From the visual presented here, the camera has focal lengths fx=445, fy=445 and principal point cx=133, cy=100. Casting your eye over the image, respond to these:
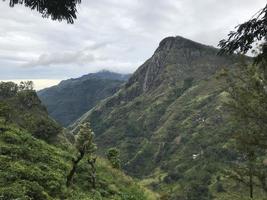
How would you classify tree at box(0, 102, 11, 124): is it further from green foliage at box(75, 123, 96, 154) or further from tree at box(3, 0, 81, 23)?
tree at box(3, 0, 81, 23)

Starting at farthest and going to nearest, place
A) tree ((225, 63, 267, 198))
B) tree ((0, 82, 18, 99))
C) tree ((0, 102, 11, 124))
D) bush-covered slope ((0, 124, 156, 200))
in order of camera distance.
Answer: tree ((0, 82, 18, 99)) → tree ((0, 102, 11, 124)) → tree ((225, 63, 267, 198)) → bush-covered slope ((0, 124, 156, 200))

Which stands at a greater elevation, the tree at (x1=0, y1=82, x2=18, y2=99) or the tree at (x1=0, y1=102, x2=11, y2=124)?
the tree at (x1=0, y1=82, x2=18, y2=99)

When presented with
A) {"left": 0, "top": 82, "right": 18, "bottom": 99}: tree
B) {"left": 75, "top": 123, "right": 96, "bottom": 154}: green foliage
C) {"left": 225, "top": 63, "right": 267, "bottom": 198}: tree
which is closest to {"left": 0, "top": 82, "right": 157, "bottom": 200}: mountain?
{"left": 75, "top": 123, "right": 96, "bottom": 154}: green foliage

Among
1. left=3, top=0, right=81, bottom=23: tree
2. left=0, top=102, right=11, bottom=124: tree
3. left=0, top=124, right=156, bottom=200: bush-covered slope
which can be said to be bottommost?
left=0, top=124, right=156, bottom=200: bush-covered slope

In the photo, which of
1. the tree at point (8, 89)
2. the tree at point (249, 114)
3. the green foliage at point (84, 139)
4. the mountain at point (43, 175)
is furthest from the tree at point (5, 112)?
the tree at point (8, 89)

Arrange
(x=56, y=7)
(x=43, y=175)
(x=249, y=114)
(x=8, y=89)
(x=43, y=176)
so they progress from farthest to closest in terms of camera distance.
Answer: (x=8, y=89)
(x=249, y=114)
(x=43, y=175)
(x=43, y=176)
(x=56, y=7)

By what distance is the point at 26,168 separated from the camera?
83.4ft

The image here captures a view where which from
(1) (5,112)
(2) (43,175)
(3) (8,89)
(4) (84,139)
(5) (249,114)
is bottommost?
(2) (43,175)

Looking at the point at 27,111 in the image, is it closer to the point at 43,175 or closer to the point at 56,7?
the point at 43,175

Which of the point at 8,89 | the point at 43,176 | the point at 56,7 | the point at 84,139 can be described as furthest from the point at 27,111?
the point at 56,7

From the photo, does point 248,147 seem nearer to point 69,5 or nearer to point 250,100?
point 250,100

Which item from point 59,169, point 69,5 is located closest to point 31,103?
point 59,169

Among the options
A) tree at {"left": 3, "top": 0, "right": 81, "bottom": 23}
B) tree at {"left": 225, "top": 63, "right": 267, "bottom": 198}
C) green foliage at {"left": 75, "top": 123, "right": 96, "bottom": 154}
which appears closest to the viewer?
tree at {"left": 3, "top": 0, "right": 81, "bottom": 23}

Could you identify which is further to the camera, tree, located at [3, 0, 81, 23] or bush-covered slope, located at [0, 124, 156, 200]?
bush-covered slope, located at [0, 124, 156, 200]
